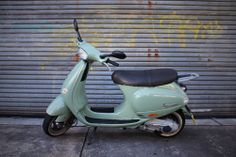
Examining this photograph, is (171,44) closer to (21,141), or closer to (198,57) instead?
(198,57)

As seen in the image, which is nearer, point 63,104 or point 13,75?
point 63,104

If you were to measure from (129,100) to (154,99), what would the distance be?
368 mm

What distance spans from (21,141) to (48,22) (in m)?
2.22

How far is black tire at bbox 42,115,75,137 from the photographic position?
331 centimetres

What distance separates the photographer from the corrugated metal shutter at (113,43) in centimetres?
418

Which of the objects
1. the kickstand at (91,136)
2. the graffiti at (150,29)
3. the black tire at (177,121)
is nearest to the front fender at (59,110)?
the kickstand at (91,136)

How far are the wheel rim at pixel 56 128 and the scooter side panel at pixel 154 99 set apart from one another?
1.13 metres

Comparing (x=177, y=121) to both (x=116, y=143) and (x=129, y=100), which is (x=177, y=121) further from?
(x=116, y=143)

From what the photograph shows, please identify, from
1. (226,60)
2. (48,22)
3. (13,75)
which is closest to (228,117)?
(226,60)

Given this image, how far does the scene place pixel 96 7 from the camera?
4.17 m

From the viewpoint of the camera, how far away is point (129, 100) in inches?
128

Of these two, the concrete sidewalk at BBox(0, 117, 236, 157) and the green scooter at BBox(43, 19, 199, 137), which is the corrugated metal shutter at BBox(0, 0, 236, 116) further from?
the green scooter at BBox(43, 19, 199, 137)

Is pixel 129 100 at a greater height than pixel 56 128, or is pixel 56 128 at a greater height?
pixel 129 100

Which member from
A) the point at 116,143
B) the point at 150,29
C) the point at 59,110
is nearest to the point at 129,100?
the point at 116,143
